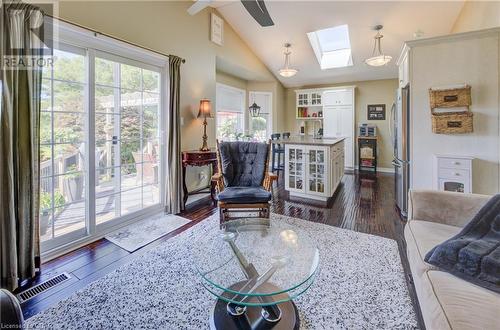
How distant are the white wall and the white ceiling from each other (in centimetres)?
160

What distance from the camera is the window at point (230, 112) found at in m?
5.89

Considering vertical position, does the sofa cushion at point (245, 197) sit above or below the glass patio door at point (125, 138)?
below

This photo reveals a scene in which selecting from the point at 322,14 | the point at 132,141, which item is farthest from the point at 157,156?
the point at 322,14

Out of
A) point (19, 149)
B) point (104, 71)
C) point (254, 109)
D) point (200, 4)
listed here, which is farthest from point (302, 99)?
point (19, 149)

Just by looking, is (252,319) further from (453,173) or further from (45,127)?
(453,173)

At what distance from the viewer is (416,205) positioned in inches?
74.7

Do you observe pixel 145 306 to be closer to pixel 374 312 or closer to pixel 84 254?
pixel 84 254

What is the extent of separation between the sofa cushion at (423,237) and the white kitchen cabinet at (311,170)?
1.97 metres

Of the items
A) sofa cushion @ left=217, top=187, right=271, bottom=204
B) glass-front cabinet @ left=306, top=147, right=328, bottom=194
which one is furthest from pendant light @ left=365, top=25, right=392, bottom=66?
sofa cushion @ left=217, top=187, right=271, bottom=204

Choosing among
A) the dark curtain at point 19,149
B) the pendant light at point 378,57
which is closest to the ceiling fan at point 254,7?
the dark curtain at point 19,149

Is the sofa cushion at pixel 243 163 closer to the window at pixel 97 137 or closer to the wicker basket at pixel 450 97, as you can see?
the window at pixel 97 137

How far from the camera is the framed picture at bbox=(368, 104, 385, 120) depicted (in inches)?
263

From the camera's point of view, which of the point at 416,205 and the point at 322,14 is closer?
the point at 416,205

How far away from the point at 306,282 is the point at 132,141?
268cm
